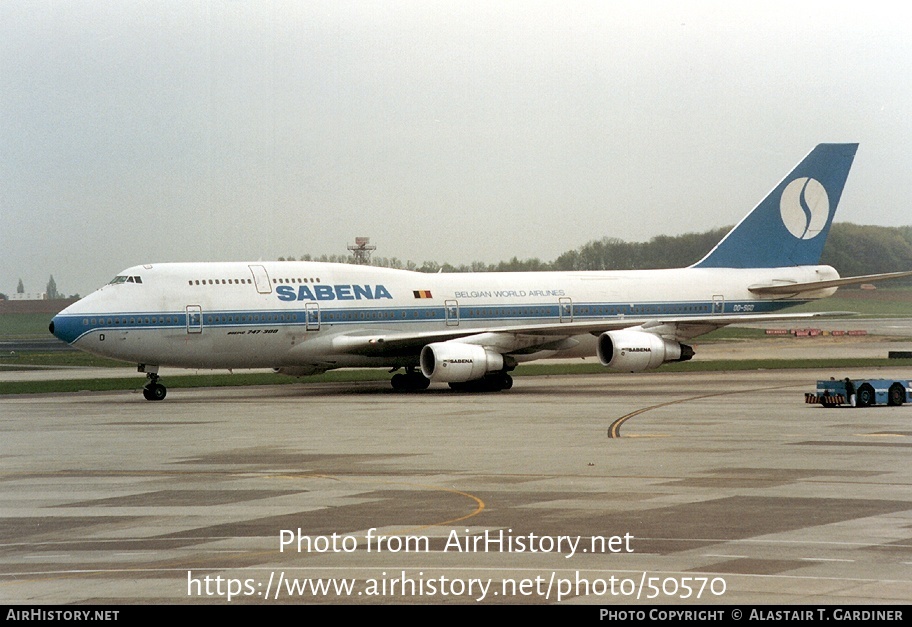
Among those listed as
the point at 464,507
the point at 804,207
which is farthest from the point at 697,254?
the point at 464,507

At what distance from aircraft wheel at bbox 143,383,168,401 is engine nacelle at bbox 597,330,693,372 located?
14507 millimetres

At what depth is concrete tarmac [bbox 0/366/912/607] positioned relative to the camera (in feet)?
40.0

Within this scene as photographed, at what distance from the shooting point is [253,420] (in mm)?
32375

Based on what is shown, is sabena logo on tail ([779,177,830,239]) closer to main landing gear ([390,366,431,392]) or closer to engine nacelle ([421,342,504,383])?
engine nacelle ([421,342,504,383])

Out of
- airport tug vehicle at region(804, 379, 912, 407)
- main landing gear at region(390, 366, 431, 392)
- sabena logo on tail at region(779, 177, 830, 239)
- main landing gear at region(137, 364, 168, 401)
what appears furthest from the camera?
sabena logo on tail at region(779, 177, 830, 239)

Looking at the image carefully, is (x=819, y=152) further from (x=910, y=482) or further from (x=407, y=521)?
(x=407, y=521)

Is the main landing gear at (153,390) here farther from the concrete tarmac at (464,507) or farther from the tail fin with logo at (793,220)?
the tail fin with logo at (793,220)

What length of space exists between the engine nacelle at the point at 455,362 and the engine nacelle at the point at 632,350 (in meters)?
3.75

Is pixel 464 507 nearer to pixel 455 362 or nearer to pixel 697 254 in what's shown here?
pixel 455 362

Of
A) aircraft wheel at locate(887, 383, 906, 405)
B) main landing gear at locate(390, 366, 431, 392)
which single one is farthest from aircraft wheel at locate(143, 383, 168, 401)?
aircraft wheel at locate(887, 383, 906, 405)

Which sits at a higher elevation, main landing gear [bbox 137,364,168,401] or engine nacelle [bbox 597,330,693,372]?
engine nacelle [bbox 597,330,693,372]

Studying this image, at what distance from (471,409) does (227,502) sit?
17.1 metres

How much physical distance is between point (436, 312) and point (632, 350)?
7.48 metres

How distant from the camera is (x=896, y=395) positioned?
34219mm
